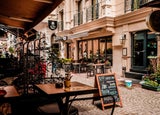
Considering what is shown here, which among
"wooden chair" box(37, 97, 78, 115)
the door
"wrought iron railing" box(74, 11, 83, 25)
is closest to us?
"wooden chair" box(37, 97, 78, 115)

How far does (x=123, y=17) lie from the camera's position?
1196 cm

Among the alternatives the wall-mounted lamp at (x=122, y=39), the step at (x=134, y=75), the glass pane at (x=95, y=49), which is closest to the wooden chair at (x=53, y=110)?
the step at (x=134, y=75)

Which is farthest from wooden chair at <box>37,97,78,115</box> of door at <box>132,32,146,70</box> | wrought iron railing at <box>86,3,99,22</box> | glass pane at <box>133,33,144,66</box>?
wrought iron railing at <box>86,3,99,22</box>

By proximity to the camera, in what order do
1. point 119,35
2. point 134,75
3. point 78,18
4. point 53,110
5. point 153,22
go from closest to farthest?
point 53,110, point 153,22, point 134,75, point 119,35, point 78,18

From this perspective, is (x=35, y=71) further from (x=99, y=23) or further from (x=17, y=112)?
(x=99, y=23)

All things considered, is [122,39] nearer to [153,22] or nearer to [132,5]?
[132,5]

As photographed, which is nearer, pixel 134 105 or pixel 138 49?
pixel 134 105

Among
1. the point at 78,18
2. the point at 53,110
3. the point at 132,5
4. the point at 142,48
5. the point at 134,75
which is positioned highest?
the point at 78,18

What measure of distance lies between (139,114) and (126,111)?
362mm

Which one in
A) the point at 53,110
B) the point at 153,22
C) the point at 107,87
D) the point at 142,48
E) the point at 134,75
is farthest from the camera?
the point at 142,48

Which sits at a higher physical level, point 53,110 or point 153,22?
point 153,22

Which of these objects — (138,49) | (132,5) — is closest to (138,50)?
(138,49)

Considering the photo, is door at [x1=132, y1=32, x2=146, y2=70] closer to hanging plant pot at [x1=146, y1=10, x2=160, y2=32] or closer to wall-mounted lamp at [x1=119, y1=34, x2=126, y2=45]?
wall-mounted lamp at [x1=119, y1=34, x2=126, y2=45]

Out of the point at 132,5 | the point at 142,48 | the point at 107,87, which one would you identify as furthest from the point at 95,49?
the point at 107,87
